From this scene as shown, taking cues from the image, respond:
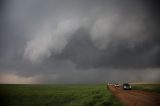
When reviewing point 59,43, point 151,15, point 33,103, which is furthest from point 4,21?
point 151,15

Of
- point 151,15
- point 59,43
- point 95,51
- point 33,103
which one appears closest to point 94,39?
point 95,51

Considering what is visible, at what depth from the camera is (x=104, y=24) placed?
9.73 meters

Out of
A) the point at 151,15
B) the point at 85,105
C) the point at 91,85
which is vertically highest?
the point at 151,15

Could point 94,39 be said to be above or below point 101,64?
above

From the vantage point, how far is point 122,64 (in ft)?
30.7

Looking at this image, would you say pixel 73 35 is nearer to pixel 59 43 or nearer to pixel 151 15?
pixel 59 43

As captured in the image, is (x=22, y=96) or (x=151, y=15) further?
(x=22, y=96)

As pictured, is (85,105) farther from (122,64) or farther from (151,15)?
(151,15)

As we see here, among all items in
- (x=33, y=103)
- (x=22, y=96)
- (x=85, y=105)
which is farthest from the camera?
(x=22, y=96)

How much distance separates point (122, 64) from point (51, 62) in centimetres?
255

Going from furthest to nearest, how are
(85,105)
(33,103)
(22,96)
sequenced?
(22,96) → (33,103) → (85,105)

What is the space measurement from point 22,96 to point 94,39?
11.5ft

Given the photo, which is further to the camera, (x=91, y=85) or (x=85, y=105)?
(x=91, y=85)

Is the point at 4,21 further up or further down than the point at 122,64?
further up
